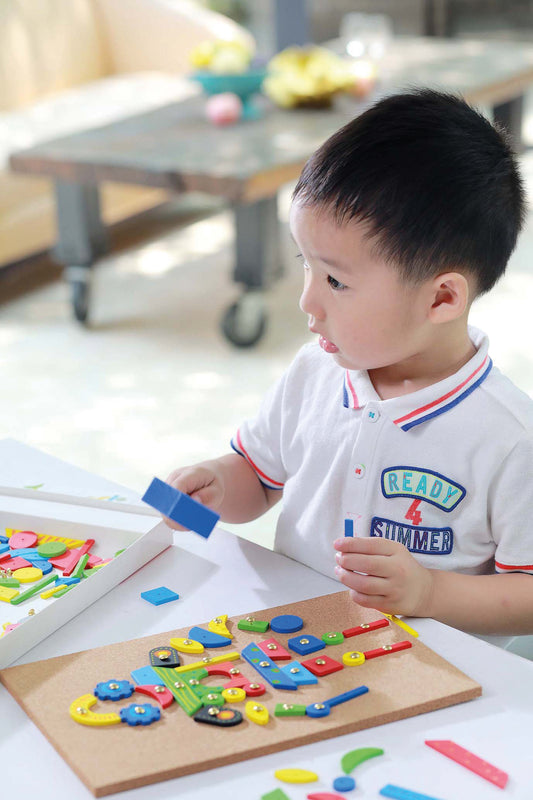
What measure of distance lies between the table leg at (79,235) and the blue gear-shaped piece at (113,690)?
223 cm

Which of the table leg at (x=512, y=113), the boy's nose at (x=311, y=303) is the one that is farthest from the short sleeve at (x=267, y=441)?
the table leg at (x=512, y=113)

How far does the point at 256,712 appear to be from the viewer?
67 centimetres

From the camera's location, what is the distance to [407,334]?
0.91 metres

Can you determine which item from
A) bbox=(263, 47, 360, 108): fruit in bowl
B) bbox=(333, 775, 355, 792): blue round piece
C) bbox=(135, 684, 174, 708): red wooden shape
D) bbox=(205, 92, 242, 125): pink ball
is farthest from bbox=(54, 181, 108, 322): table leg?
bbox=(333, 775, 355, 792): blue round piece

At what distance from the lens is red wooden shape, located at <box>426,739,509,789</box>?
0.63 meters

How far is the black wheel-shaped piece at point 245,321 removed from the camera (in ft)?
8.82

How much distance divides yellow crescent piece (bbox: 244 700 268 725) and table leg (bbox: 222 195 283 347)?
6.64 feet

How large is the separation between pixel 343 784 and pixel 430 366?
439mm

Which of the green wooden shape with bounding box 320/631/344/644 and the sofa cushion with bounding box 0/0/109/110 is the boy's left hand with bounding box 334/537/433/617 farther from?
→ the sofa cushion with bounding box 0/0/109/110

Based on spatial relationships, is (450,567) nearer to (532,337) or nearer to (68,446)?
(68,446)

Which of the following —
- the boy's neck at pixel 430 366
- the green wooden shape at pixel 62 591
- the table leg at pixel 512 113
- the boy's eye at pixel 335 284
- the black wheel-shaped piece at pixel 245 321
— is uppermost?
the boy's eye at pixel 335 284

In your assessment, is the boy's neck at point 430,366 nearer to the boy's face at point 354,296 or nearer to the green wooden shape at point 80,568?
the boy's face at point 354,296

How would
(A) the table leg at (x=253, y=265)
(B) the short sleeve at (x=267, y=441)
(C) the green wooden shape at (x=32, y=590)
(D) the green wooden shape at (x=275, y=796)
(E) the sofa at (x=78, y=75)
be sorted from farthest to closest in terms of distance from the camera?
(E) the sofa at (x=78, y=75), (A) the table leg at (x=253, y=265), (B) the short sleeve at (x=267, y=441), (C) the green wooden shape at (x=32, y=590), (D) the green wooden shape at (x=275, y=796)

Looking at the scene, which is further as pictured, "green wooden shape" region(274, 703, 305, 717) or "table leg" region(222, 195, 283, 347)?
"table leg" region(222, 195, 283, 347)
